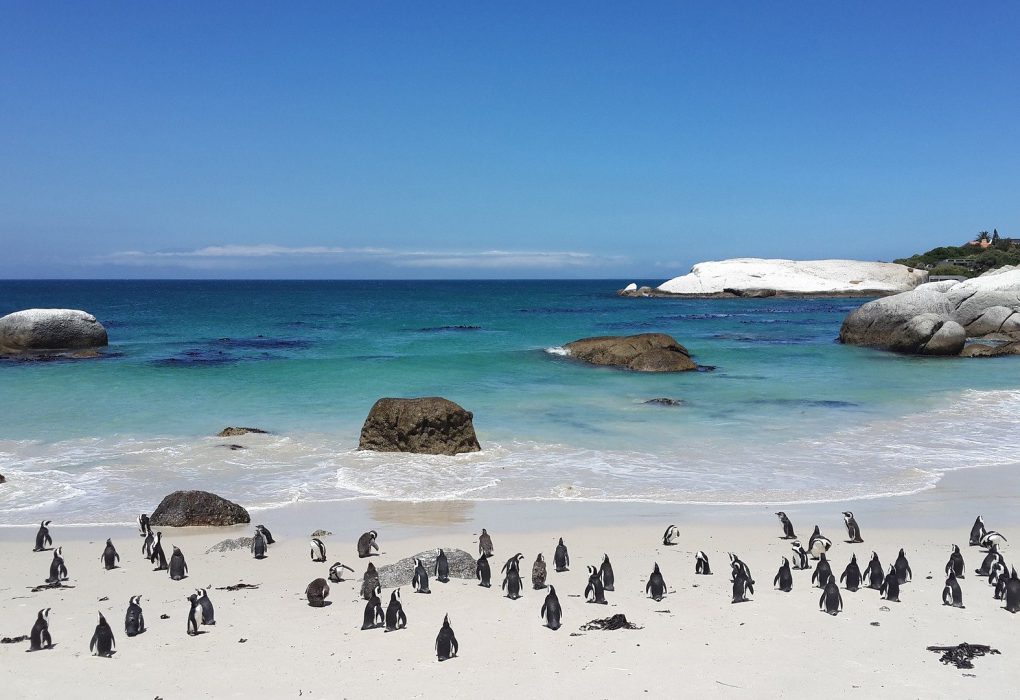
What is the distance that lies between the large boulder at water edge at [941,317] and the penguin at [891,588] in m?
30.9

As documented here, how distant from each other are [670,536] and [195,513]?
7300mm

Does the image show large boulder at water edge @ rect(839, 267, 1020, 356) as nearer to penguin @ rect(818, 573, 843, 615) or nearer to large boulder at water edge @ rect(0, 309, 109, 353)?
penguin @ rect(818, 573, 843, 615)

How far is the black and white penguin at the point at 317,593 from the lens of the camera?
8.99m

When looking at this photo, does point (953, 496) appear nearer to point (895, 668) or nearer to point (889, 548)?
point (889, 548)

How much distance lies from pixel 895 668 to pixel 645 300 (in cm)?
9140

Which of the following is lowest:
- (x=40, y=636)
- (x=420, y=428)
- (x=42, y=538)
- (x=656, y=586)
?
(x=42, y=538)

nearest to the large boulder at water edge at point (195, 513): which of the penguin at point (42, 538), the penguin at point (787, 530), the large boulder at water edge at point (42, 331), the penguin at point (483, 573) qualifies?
the penguin at point (42, 538)

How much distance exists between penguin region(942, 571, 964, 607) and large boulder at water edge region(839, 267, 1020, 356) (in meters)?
30.8

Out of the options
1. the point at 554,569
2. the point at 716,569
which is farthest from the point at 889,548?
the point at 554,569

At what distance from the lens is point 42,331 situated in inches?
1399

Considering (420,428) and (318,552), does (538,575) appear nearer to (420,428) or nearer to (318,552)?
(318,552)

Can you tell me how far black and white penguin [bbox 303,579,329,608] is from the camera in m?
8.99

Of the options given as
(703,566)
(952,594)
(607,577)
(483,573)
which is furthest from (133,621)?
(952,594)

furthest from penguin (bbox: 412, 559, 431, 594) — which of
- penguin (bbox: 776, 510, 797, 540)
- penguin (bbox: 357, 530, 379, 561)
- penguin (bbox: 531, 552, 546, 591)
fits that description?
penguin (bbox: 776, 510, 797, 540)
